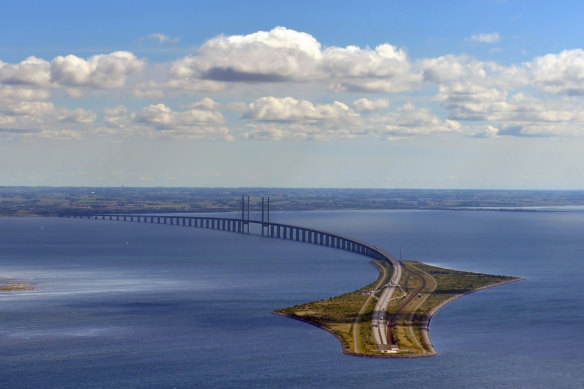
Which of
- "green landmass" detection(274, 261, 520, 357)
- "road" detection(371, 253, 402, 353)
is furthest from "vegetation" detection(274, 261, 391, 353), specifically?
"road" detection(371, 253, 402, 353)

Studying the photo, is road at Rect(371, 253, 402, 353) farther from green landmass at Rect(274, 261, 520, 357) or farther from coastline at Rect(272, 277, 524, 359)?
coastline at Rect(272, 277, 524, 359)

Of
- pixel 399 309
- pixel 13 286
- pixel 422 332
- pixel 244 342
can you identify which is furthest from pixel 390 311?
pixel 13 286

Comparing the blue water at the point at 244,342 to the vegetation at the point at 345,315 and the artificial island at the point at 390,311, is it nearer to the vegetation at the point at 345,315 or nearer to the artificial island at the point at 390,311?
the vegetation at the point at 345,315

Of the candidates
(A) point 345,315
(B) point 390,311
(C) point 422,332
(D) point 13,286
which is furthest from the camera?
(D) point 13,286

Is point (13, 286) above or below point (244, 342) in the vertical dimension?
above

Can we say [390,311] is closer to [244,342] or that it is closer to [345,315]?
[345,315]

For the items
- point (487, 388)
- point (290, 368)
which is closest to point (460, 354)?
point (487, 388)

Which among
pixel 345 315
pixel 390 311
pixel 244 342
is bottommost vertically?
pixel 244 342

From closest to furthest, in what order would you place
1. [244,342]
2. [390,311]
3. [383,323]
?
[244,342], [383,323], [390,311]

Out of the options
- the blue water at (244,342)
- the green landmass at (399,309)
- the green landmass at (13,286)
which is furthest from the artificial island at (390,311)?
the green landmass at (13,286)
